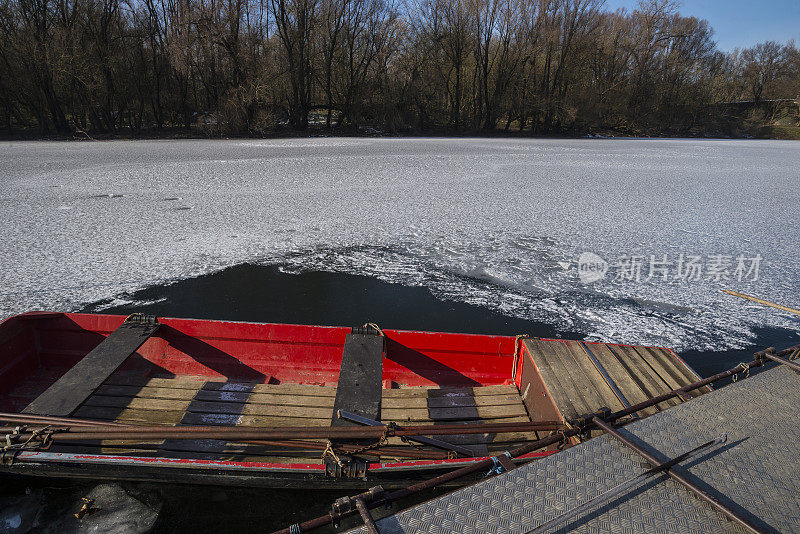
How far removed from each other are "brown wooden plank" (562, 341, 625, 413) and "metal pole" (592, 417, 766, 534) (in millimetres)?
1042

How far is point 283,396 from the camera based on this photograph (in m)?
3.81

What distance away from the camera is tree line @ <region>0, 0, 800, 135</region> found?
22812 mm

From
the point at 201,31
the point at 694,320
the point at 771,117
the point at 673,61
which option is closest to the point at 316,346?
the point at 694,320

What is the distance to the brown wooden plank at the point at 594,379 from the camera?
3316 mm

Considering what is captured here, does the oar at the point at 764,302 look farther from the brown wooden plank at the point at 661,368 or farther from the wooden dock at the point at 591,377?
the brown wooden plank at the point at 661,368

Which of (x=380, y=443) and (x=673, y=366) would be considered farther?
(x=673, y=366)

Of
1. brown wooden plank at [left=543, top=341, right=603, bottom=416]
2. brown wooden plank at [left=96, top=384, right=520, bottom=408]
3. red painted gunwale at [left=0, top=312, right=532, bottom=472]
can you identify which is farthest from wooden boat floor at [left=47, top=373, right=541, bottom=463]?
brown wooden plank at [left=543, top=341, right=603, bottom=416]

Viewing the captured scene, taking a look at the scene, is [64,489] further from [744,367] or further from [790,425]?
[744,367]

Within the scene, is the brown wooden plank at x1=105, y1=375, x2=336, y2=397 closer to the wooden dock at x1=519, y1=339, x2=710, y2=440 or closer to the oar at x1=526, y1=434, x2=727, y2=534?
the wooden dock at x1=519, y1=339, x2=710, y2=440

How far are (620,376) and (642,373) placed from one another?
0.74 feet

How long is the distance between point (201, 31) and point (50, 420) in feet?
84.5

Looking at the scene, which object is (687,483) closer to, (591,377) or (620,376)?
(591,377)

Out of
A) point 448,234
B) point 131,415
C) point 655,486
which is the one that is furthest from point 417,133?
point 655,486

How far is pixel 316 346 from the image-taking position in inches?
165
